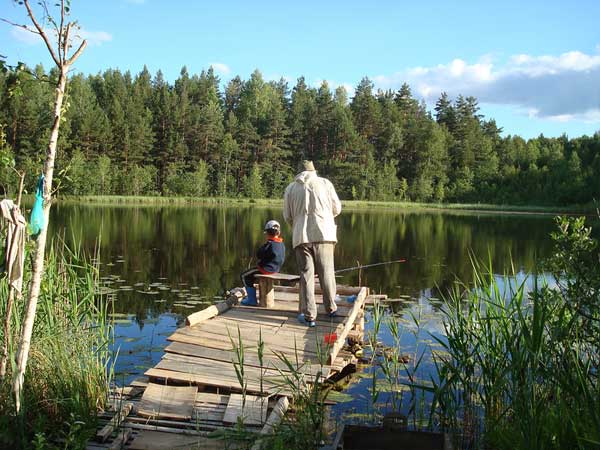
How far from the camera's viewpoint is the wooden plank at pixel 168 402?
438 centimetres

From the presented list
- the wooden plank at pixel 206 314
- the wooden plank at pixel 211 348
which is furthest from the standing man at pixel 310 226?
the wooden plank at pixel 206 314

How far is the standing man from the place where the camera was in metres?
6.39

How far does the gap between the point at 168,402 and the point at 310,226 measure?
2597 mm

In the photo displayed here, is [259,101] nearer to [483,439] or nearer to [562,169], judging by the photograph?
[562,169]

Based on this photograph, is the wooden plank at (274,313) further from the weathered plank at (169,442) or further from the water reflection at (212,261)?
→ the weathered plank at (169,442)

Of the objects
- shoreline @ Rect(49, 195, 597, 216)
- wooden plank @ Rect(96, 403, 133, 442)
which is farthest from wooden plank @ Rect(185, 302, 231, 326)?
shoreline @ Rect(49, 195, 597, 216)

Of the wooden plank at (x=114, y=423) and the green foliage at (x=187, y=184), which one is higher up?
the green foliage at (x=187, y=184)

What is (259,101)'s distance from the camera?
80.3 m

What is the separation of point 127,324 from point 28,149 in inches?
1754

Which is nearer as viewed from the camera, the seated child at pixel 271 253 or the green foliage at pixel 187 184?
the seated child at pixel 271 253

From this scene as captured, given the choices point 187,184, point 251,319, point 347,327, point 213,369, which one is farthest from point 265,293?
point 187,184

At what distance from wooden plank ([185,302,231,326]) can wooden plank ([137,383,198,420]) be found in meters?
1.43

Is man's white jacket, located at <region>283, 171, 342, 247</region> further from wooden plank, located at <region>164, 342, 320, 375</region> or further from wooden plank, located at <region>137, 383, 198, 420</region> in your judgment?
wooden plank, located at <region>137, 383, 198, 420</region>

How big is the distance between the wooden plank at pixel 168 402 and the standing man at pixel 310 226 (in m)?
2.06
